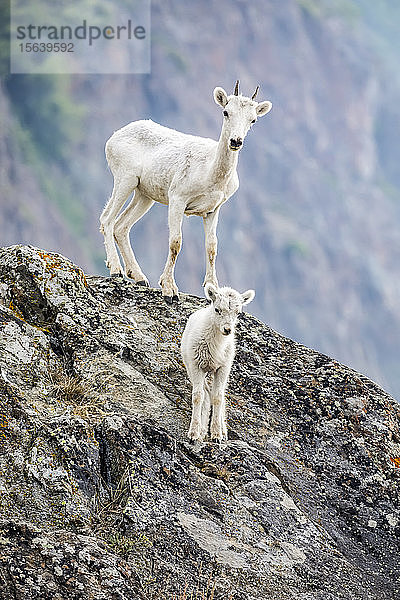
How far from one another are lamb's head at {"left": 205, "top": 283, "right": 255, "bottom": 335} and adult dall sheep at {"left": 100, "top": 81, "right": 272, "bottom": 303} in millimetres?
3160

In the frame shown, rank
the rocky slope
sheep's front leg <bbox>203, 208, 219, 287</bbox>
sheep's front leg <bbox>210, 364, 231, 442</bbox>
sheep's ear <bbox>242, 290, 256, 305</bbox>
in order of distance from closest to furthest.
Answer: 1. the rocky slope
2. sheep's front leg <bbox>210, 364, 231, 442</bbox>
3. sheep's ear <bbox>242, 290, 256, 305</bbox>
4. sheep's front leg <bbox>203, 208, 219, 287</bbox>

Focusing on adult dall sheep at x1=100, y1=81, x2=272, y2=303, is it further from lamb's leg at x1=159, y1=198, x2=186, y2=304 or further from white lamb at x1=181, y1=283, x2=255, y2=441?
white lamb at x1=181, y1=283, x2=255, y2=441

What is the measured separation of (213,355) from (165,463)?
2110 mm

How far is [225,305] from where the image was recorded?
1030 cm

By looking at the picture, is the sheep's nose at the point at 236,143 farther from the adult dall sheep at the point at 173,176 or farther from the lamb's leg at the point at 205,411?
the lamb's leg at the point at 205,411

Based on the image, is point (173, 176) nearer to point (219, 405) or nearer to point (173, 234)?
point (173, 234)

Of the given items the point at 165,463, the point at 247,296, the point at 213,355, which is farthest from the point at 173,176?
the point at 165,463

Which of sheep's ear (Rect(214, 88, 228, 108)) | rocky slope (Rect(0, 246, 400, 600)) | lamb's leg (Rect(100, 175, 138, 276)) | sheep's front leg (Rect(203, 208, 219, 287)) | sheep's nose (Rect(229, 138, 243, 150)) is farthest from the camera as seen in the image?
lamb's leg (Rect(100, 175, 138, 276))

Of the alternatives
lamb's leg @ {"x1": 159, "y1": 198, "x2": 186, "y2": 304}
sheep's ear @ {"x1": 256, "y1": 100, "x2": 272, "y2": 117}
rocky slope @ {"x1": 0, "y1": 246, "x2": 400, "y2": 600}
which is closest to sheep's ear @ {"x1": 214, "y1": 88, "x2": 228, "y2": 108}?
sheep's ear @ {"x1": 256, "y1": 100, "x2": 272, "y2": 117}

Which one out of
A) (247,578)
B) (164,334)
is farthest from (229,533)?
(164,334)

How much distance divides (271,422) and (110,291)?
13.5ft

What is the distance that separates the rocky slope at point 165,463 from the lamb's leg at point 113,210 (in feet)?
7.04

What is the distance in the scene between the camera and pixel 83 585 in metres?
6.53

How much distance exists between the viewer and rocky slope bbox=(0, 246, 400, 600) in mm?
7504
